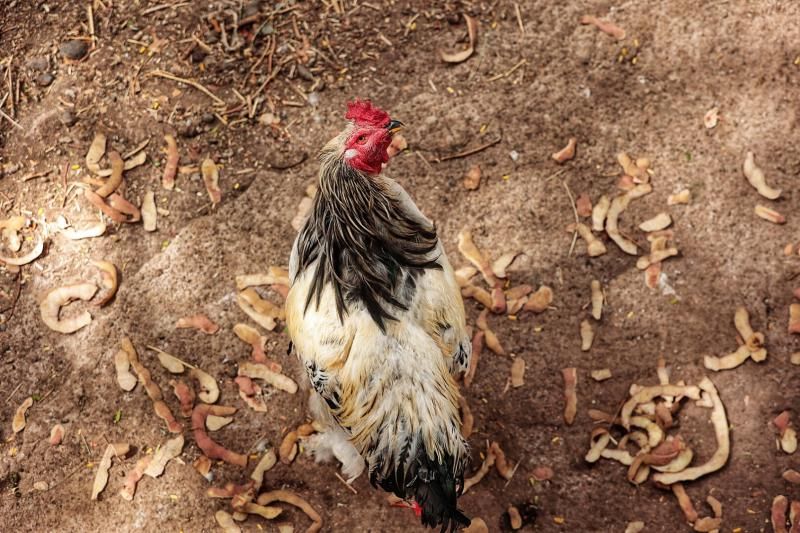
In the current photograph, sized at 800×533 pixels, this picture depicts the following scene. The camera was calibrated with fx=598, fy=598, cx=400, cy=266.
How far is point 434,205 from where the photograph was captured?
4.39 meters

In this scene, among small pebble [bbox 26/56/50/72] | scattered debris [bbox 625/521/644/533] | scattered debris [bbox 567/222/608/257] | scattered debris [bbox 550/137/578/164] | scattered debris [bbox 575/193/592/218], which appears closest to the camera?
scattered debris [bbox 625/521/644/533]

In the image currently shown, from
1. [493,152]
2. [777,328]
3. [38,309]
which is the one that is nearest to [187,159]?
[38,309]

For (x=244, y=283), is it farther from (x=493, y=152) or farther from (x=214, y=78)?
(x=493, y=152)

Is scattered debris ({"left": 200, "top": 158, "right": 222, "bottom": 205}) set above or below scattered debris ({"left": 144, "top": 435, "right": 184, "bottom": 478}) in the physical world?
above

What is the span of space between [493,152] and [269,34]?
6.64ft

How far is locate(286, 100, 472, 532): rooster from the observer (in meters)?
2.82

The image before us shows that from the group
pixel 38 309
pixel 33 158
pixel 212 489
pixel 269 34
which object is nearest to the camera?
pixel 212 489

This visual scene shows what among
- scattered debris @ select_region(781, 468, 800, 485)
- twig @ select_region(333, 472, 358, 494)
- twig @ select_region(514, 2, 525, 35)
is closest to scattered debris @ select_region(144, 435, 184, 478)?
twig @ select_region(333, 472, 358, 494)

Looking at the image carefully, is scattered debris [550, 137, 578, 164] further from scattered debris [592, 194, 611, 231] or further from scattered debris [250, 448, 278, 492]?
scattered debris [250, 448, 278, 492]

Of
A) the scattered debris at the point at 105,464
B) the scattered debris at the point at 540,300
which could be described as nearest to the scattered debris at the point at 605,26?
the scattered debris at the point at 540,300

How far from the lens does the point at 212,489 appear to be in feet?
12.2

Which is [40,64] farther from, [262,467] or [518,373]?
[518,373]

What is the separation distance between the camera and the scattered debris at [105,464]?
3.74m

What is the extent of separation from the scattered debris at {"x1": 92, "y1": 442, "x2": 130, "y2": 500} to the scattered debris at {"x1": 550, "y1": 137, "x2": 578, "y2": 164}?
3.54 meters
